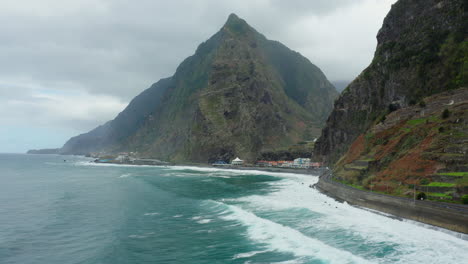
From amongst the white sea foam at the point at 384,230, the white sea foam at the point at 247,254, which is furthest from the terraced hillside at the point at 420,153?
the white sea foam at the point at 247,254

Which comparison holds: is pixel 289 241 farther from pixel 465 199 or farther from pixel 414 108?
pixel 414 108

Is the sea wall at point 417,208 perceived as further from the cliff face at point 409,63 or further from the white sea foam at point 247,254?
the cliff face at point 409,63

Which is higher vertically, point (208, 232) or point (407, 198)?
point (407, 198)

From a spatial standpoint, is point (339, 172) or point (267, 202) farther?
point (339, 172)

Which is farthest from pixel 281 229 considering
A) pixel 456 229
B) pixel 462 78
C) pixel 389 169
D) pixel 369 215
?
pixel 462 78

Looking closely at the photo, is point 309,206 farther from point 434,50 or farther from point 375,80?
point 375,80

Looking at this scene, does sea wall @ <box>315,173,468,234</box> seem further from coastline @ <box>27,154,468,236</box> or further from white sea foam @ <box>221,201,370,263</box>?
white sea foam @ <box>221,201,370,263</box>

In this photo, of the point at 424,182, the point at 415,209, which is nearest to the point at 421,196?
the point at 415,209
